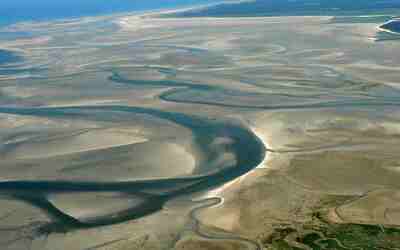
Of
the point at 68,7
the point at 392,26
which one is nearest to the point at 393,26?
the point at 392,26

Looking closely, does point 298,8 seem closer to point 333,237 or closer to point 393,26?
point 393,26

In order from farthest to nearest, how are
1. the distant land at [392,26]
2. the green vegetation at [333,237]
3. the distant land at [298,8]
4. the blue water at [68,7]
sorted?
the blue water at [68,7] < the distant land at [298,8] < the distant land at [392,26] < the green vegetation at [333,237]

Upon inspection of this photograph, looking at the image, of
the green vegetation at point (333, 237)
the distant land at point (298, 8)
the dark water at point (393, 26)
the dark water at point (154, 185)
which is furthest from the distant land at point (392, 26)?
the green vegetation at point (333, 237)

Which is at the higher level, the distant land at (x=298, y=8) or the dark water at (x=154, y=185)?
the distant land at (x=298, y=8)

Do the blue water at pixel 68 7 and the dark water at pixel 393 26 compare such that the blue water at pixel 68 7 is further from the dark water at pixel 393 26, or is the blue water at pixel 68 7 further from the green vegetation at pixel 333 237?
the green vegetation at pixel 333 237

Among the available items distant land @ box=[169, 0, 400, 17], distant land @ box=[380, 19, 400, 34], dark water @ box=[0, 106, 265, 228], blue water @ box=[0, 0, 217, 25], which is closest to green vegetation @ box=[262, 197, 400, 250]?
dark water @ box=[0, 106, 265, 228]

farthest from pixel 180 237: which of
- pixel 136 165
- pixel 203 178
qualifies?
pixel 136 165

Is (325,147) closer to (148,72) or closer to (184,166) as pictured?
(184,166)
